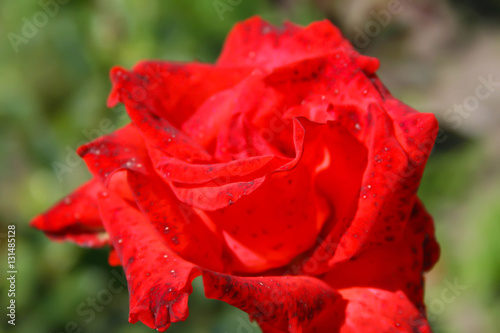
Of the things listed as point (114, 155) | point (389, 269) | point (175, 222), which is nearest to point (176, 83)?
point (114, 155)

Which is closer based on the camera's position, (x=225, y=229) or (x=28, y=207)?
(x=225, y=229)

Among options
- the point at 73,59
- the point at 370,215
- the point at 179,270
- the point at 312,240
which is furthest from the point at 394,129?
the point at 73,59

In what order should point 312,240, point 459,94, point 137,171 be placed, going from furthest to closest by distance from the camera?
point 459,94
point 312,240
point 137,171

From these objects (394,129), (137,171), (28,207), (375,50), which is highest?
(394,129)

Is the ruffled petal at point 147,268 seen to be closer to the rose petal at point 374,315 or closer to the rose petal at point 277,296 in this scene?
the rose petal at point 277,296

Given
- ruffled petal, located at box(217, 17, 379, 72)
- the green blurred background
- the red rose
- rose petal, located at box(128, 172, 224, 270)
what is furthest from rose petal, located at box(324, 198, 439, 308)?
the green blurred background

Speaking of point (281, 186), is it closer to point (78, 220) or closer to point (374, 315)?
point (374, 315)

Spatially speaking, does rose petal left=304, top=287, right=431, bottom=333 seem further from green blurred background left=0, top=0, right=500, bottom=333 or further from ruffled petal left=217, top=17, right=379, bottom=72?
green blurred background left=0, top=0, right=500, bottom=333

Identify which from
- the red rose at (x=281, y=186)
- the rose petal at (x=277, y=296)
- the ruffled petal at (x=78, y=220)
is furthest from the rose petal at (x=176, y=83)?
the rose petal at (x=277, y=296)

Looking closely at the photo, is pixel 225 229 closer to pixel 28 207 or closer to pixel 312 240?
pixel 312 240
